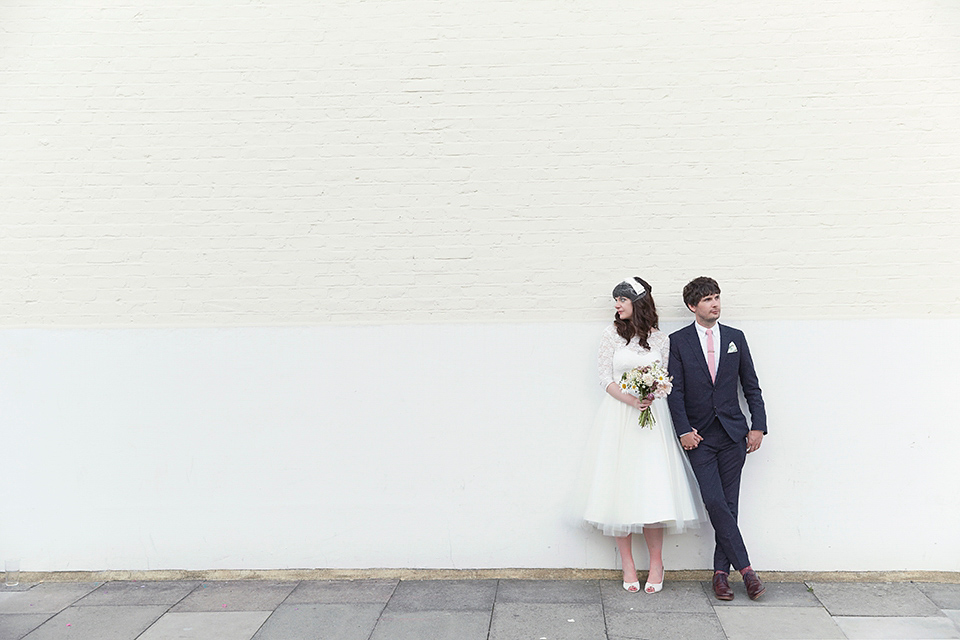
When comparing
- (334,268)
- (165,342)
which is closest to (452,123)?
(334,268)

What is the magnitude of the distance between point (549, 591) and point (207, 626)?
2179 millimetres

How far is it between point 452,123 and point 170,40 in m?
2.12

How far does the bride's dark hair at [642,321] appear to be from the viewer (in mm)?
5191

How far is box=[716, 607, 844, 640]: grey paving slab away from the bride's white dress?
630mm

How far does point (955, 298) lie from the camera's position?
17.3ft

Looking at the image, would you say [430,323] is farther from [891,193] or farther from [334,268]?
[891,193]

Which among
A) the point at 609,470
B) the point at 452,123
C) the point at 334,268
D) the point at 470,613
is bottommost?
the point at 470,613

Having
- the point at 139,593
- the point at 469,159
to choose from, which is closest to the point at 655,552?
the point at 469,159

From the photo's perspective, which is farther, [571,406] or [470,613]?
[571,406]

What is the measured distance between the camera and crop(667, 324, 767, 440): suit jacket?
511cm


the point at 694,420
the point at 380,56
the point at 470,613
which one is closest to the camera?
the point at 470,613

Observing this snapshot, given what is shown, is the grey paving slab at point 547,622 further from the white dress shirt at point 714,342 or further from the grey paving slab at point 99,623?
the grey paving slab at point 99,623

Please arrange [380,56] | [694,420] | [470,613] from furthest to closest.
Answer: [380,56]
[694,420]
[470,613]

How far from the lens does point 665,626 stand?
460 cm
